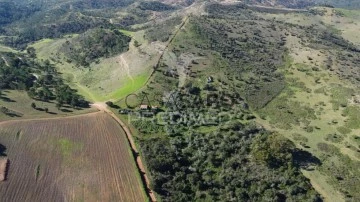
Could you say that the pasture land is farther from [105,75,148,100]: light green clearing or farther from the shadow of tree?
the shadow of tree

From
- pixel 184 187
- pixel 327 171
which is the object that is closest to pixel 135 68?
pixel 184 187

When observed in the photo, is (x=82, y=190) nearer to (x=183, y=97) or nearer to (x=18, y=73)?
(x=183, y=97)

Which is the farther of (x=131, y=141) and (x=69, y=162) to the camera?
(x=131, y=141)

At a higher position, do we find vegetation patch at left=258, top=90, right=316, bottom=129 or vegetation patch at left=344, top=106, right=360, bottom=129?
vegetation patch at left=344, top=106, right=360, bottom=129

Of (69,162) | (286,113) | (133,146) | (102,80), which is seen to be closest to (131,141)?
(133,146)

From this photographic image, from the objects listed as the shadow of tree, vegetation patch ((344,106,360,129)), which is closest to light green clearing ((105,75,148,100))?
the shadow of tree

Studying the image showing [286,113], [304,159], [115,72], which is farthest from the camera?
[115,72]

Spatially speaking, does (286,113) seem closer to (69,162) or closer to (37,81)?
(69,162)

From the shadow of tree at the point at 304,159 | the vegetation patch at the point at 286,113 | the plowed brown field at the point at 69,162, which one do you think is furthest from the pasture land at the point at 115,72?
the shadow of tree at the point at 304,159
